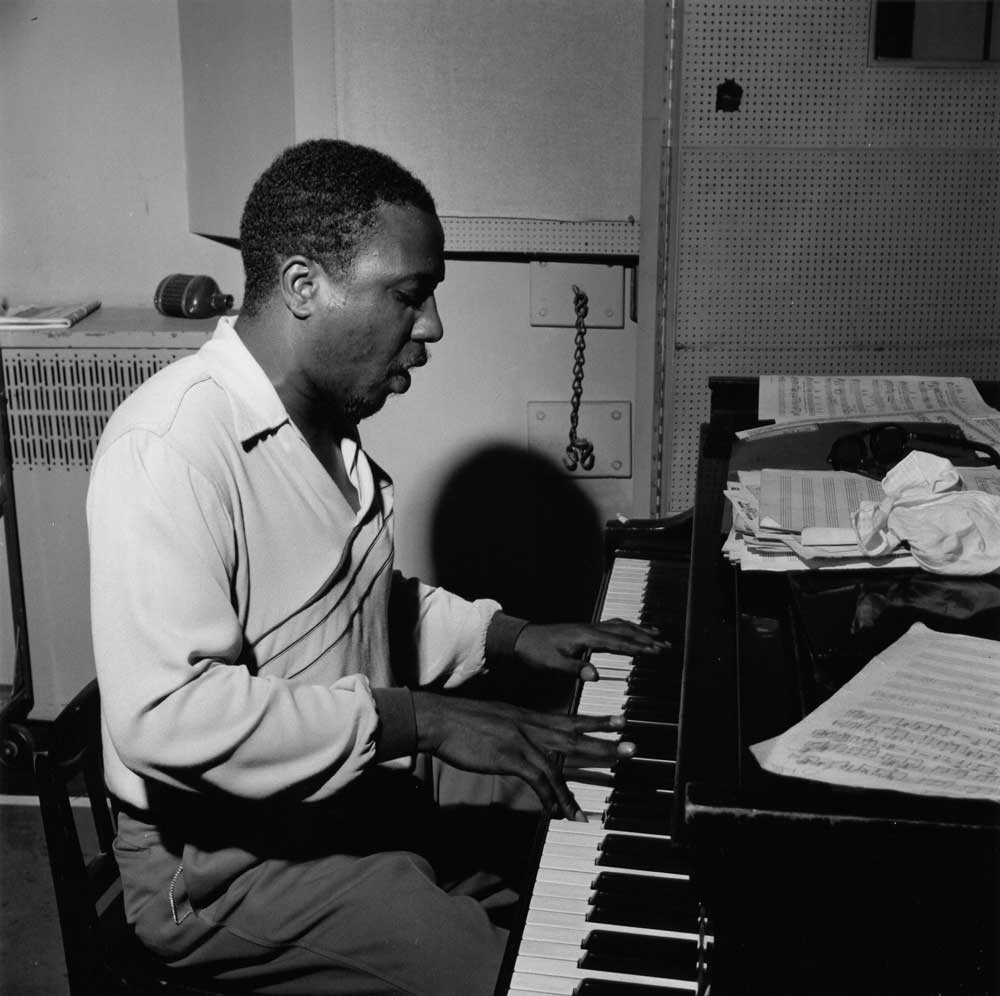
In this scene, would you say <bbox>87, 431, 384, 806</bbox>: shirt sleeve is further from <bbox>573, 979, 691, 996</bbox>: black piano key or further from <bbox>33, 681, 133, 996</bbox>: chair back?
<bbox>573, 979, 691, 996</bbox>: black piano key

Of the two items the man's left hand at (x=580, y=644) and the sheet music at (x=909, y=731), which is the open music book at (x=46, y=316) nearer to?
the man's left hand at (x=580, y=644)

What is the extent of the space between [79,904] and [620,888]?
64cm

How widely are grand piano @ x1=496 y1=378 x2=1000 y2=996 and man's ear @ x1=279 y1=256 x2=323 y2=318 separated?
589 mm

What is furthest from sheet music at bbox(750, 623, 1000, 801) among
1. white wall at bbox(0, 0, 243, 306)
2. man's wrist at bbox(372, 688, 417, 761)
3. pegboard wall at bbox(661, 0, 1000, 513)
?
white wall at bbox(0, 0, 243, 306)

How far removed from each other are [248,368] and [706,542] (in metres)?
0.62

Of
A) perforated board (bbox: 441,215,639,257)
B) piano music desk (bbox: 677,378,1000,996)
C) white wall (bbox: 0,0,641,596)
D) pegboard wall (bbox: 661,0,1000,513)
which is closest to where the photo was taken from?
piano music desk (bbox: 677,378,1000,996)

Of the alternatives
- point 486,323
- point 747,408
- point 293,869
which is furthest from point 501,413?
point 293,869

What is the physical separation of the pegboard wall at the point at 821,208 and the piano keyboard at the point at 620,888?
4.39 ft

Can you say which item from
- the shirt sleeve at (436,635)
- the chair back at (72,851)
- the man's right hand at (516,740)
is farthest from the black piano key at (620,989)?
the shirt sleeve at (436,635)

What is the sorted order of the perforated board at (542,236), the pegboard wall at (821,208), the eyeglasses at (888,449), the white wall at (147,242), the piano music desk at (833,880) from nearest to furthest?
the piano music desk at (833,880)
the eyeglasses at (888,449)
the pegboard wall at (821,208)
the perforated board at (542,236)
the white wall at (147,242)

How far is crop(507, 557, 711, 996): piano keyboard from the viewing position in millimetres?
989

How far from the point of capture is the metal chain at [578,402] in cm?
290

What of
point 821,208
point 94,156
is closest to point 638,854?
point 821,208

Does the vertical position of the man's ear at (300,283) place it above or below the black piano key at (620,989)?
above
